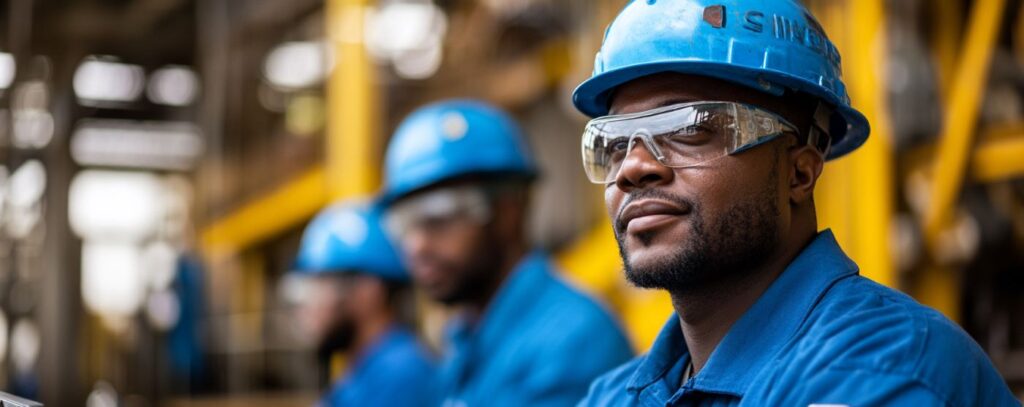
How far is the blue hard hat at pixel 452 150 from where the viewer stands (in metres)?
3.95

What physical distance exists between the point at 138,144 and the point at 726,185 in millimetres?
16778

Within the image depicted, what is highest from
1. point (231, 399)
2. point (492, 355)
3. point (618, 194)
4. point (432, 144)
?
point (618, 194)

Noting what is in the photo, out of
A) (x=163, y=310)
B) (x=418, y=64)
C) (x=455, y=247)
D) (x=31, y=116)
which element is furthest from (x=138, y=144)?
(x=455, y=247)

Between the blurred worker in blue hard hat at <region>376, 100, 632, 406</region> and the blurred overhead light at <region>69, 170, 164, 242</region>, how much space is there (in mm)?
15263

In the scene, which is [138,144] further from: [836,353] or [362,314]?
[836,353]

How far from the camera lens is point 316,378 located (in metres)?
11.2

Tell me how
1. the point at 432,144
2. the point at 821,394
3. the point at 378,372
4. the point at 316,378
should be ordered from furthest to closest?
the point at 316,378
the point at 378,372
the point at 432,144
the point at 821,394

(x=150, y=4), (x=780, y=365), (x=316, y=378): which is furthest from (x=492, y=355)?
(x=150, y=4)

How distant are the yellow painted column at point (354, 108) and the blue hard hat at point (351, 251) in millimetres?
2054

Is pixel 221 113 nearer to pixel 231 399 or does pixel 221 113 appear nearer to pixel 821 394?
pixel 231 399

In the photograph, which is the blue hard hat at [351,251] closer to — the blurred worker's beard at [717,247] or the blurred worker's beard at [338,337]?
the blurred worker's beard at [338,337]

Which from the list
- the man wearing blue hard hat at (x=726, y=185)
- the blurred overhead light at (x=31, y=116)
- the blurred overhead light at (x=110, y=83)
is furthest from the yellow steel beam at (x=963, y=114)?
the blurred overhead light at (x=110, y=83)

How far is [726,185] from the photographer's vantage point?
1740 mm

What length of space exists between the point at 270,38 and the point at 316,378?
3906 mm
